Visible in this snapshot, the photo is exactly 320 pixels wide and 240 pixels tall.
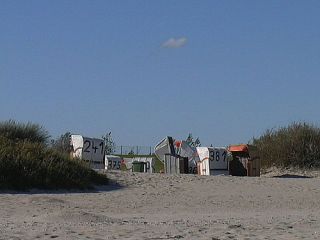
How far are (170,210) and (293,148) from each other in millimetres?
16261

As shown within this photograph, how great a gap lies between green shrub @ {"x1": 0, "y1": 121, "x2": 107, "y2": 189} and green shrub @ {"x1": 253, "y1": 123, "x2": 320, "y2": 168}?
12432 millimetres

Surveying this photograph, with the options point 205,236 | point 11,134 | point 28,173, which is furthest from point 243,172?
point 205,236

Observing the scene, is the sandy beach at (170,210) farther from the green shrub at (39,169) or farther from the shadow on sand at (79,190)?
the green shrub at (39,169)

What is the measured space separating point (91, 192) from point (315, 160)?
1402 centimetres

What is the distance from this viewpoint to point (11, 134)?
953 inches

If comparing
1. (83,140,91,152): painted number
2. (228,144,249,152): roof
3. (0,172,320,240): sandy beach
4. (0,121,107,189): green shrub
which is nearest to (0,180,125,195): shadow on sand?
(0,172,320,240): sandy beach

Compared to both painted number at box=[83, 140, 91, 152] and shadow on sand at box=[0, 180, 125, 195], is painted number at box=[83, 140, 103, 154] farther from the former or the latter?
shadow on sand at box=[0, 180, 125, 195]

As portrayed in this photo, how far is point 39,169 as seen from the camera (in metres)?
18.9

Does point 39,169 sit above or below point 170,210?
above

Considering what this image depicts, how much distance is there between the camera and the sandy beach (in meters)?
11.3

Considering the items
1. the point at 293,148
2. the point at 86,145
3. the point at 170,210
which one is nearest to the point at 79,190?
the point at 170,210

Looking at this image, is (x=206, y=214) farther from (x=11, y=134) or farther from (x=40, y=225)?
(x=11, y=134)

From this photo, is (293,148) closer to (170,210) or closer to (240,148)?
(240,148)

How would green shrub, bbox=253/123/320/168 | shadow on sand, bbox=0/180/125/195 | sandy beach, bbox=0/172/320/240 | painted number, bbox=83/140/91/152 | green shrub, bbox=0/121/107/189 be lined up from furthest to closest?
1. green shrub, bbox=253/123/320/168
2. painted number, bbox=83/140/91/152
3. green shrub, bbox=0/121/107/189
4. shadow on sand, bbox=0/180/125/195
5. sandy beach, bbox=0/172/320/240
